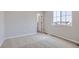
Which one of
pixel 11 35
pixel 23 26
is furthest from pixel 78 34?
pixel 11 35

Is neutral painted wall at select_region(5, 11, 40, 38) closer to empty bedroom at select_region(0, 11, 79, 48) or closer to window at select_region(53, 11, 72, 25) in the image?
empty bedroom at select_region(0, 11, 79, 48)

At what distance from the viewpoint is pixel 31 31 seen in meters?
3.18

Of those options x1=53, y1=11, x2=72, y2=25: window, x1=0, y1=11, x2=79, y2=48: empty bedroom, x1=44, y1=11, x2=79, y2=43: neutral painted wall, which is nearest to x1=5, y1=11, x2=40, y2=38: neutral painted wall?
x1=0, y1=11, x2=79, y2=48: empty bedroom

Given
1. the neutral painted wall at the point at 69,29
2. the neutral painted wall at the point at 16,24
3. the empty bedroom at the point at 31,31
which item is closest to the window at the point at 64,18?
the empty bedroom at the point at 31,31

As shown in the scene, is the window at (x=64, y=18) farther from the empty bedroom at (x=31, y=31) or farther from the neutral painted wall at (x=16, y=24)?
the neutral painted wall at (x=16, y=24)

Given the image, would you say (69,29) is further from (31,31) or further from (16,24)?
(16,24)

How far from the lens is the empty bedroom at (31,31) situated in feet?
8.20

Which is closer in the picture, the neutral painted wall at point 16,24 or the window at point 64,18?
the neutral painted wall at point 16,24

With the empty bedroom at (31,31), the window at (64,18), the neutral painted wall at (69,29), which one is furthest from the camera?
the window at (64,18)

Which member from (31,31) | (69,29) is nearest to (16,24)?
(31,31)

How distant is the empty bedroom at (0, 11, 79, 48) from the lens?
250cm

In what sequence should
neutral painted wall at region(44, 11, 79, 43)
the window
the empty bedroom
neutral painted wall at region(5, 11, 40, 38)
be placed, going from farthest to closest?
the window
neutral painted wall at region(44, 11, 79, 43)
neutral painted wall at region(5, 11, 40, 38)
the empty bedroom
